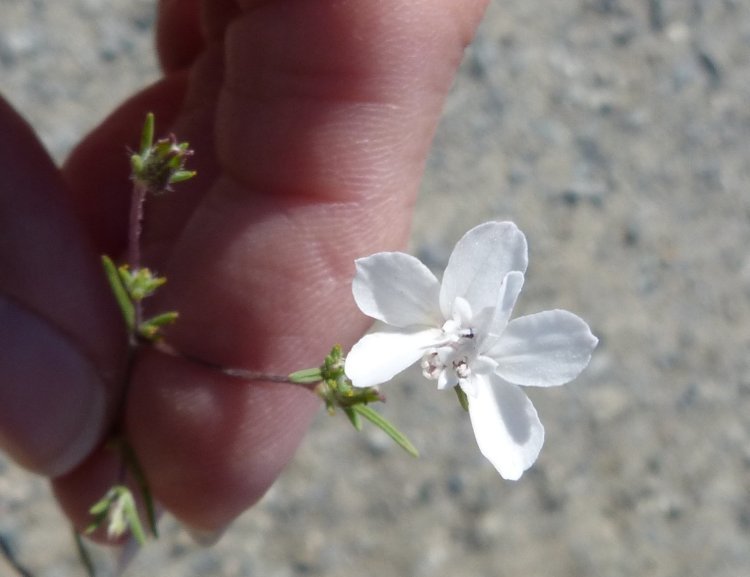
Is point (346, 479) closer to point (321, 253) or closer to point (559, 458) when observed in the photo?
point (559, 458)

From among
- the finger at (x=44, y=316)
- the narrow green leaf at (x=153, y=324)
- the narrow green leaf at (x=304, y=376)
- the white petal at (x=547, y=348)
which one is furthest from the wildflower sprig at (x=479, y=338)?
the finger at (x=44, y=316)

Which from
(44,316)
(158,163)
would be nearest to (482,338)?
(158,163)

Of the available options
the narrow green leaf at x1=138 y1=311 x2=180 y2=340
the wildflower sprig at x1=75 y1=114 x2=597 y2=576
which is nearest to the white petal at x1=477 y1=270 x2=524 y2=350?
the wildflower sprig at x1=75 y1=114 x2=597 y2=576

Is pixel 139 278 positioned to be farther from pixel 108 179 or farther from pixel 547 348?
pixel 108 179

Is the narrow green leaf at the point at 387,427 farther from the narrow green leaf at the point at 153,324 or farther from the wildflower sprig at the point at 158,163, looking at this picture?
the wildflower sprig at the point at 158,163

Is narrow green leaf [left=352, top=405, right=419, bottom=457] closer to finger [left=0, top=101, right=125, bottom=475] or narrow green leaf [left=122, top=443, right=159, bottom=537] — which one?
narrow green leaf [left=122, top=443, right=159, bottom=537]

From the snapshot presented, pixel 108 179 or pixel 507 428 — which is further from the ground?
pixel 507 428
